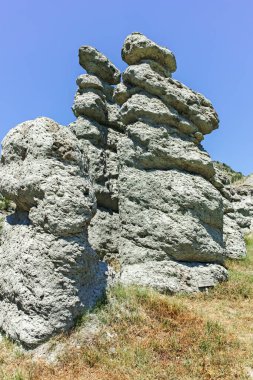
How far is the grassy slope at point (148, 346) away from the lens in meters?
9.48

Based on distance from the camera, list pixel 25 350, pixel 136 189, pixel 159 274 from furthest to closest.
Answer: pixel 136 189 < pixel 159 274 < pixel 25 350

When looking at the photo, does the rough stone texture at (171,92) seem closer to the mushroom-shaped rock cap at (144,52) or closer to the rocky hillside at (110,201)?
the rocky hillside at (110,201)

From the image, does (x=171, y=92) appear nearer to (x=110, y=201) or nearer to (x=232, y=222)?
(x=110, y=201)

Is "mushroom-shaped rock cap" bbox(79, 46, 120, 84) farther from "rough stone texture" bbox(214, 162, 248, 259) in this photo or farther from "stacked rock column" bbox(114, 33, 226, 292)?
"rough stone texture" bbox(214, 162, 248, 259)

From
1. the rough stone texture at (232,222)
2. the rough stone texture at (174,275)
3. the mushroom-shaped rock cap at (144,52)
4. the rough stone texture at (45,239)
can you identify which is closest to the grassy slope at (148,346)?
the rough stone texture at (45,239)

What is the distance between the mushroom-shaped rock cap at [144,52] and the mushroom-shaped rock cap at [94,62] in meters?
2.97

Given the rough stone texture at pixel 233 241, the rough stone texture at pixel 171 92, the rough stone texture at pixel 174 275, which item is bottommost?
the rough stone texture at pixel 174 275

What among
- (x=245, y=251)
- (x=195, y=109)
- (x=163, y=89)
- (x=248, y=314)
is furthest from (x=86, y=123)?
(x=248, y=314)

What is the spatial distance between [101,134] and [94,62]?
18.2ft

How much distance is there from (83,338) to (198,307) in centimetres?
506

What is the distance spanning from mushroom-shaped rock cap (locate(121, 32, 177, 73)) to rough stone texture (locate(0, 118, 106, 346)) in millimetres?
10384

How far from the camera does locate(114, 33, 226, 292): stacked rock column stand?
16625 millimetres

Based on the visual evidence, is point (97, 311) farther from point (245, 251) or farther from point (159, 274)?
point (245, 251)

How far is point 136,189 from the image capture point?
18.4 metres
